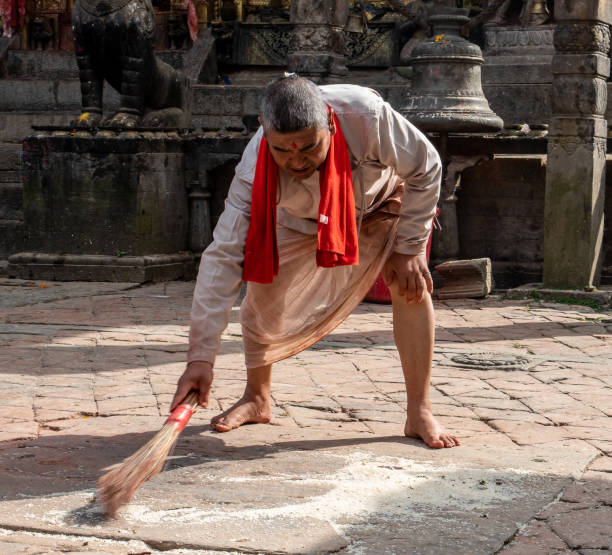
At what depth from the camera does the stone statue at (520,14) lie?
12984mm

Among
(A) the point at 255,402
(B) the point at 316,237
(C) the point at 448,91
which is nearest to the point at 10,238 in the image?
(C) the point at 448,91

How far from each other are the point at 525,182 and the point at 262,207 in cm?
638

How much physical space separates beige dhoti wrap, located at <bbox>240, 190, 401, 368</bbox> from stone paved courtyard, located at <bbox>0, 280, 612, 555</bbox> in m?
0.40

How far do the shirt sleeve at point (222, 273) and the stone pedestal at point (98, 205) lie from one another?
231 inches

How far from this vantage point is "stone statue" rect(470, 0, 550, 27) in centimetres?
1298

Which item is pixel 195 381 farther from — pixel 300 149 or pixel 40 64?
pixel 40 64

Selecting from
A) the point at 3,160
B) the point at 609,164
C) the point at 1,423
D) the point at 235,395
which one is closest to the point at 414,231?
the point at 235,395

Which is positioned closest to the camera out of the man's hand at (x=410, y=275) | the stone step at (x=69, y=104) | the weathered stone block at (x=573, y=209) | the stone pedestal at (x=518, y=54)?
the man's hand at (x=410, y=275)

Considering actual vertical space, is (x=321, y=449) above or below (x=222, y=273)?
below

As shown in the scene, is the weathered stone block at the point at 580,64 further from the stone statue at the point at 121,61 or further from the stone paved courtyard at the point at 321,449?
the stone statue at the point at 121,61

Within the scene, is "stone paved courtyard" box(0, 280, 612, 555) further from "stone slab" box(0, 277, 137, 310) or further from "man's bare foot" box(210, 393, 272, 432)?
"stone slab" box(0, 277, 137, 310)

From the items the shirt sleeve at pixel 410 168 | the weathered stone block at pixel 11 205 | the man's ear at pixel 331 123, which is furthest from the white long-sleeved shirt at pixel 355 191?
the weathered stone block at pixel 11 205

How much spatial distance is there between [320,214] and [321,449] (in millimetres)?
981

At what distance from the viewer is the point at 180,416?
3.78 metres
